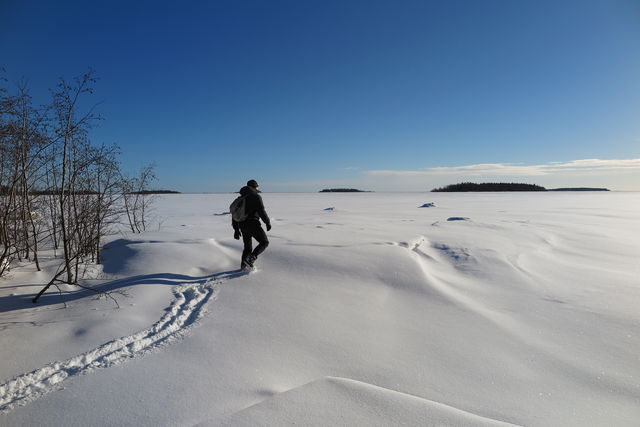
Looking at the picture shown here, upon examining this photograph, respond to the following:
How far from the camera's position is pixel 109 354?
8.70 feet

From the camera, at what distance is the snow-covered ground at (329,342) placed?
1998 millimetres

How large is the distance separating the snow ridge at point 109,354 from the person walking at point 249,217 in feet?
3.64

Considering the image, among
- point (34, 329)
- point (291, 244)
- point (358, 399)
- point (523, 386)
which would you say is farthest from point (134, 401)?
point (291, 244)

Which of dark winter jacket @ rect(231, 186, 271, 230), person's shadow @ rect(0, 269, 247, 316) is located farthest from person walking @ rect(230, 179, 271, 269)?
person's shadow @ rect(0, 269, 247, 316)

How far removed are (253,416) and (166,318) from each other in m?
2.07

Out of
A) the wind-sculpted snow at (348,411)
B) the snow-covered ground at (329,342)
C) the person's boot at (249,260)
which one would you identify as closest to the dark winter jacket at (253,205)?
the person's boot at (249,260)

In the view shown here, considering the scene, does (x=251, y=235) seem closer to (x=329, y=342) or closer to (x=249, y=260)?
(x=249, y=260)

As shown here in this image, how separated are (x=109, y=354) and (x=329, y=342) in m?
1.93

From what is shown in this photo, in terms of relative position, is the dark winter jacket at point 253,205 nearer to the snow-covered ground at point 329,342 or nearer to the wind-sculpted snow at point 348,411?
the snow-covered ground at point 329,342

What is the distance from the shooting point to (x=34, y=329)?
3145 millimetres

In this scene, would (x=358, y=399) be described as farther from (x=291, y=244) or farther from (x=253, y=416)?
(x=291, y=244)

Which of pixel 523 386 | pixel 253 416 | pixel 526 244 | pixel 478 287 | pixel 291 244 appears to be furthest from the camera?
pixel 526 244

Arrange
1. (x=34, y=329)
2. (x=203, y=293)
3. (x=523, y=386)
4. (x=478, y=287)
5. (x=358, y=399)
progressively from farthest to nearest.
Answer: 1. (x=478, y=287)
2. (x=203, y=293)
3. (x=34, y=329)
4. (x=523, y=386)
5. (x=358, y=399)

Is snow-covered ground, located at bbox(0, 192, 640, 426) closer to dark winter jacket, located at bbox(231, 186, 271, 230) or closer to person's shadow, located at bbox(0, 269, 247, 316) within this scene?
person's shadow, located at bbox(0, 269, 247, 316)
